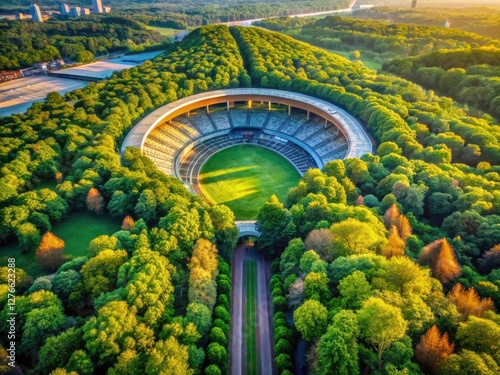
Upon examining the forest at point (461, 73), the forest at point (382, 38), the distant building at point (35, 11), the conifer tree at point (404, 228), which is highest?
the distant building at point (35, 11)

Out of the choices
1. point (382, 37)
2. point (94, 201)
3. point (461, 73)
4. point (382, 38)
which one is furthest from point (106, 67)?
A: point (461, 73)

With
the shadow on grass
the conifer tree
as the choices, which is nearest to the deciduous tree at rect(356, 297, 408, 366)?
the conifer tree

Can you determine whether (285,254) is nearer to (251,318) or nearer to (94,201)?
(251,318)

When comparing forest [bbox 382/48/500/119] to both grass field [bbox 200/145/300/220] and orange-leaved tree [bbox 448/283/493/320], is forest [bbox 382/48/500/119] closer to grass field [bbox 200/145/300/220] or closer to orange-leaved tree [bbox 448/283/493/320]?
grass field [bbox 200/145/300/220]

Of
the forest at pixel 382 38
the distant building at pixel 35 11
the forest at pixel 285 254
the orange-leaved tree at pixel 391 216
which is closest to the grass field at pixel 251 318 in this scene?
the forest at pixel 285 254

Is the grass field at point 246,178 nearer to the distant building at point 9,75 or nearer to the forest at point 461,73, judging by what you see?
the forest at point 461,73

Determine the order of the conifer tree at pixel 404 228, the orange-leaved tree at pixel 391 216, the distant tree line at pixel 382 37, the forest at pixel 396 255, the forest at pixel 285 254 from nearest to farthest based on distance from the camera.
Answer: the forest at pixel 396 255, the forest at pixel 285 254, the conifer tree at pixel 404 228, the orange-leaved tree at pixel 391 216, the distant tree line at pixel 382 37

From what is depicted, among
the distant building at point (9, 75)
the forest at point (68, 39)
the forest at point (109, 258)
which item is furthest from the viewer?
the forest at point (68, 39)
